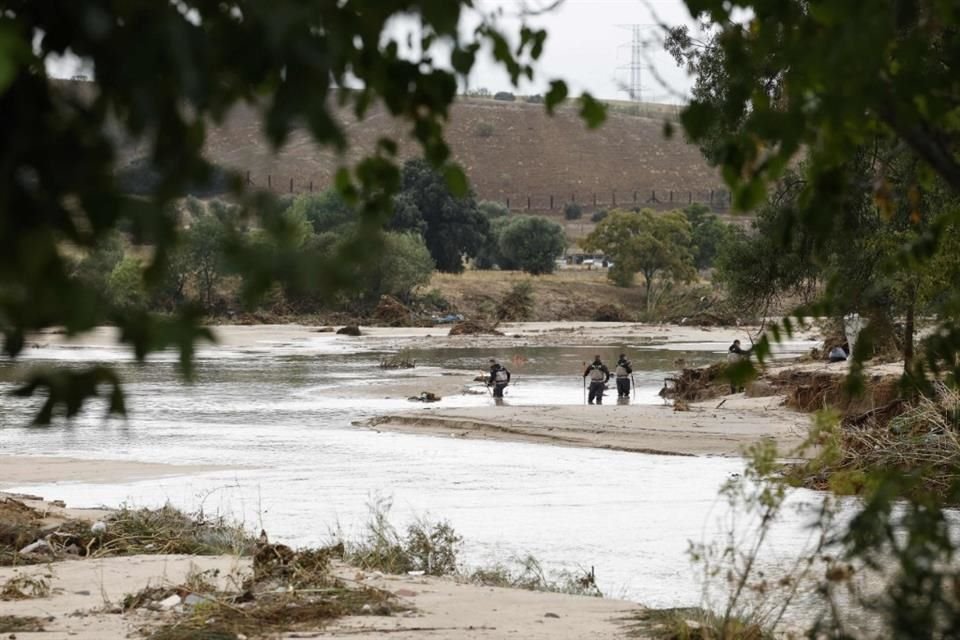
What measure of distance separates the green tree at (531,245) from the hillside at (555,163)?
32.9 metres

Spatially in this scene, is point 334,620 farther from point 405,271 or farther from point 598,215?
point 598,215

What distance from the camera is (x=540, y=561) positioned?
51.3 ft

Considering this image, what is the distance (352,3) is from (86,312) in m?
1.04

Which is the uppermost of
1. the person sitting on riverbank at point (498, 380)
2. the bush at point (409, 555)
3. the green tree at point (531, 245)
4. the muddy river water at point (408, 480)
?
the green tree at point (531, 245)

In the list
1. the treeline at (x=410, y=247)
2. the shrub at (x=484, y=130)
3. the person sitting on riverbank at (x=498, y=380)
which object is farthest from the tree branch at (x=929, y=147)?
the shrub at (x=484, y=130)

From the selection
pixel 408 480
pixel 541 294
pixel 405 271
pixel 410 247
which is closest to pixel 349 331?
pixel 405 271

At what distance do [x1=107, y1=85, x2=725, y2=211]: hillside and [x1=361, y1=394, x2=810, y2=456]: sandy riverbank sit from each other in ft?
343

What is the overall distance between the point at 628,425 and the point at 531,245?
77.0 m

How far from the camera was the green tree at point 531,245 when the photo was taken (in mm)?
106750

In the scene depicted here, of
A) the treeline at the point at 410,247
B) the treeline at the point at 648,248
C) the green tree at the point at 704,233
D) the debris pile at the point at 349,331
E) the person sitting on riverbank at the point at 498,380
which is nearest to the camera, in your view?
the person sitting on riverbank at the point at 498,380

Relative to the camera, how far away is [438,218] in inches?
4011

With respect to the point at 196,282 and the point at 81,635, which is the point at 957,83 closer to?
the point at 81,635

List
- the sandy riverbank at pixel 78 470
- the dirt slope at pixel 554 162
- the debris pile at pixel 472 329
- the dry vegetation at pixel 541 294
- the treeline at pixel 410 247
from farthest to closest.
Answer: the dirt slope at pixel 554 162
the dry vegetation at pixel 541 294
the debris pile at pixel 472 329
the treeline at pixel 410 247
the sandy riverbank at pixel 78 470

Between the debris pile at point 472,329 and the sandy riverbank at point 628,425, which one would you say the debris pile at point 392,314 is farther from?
the sandy riverbank at point 628,425
